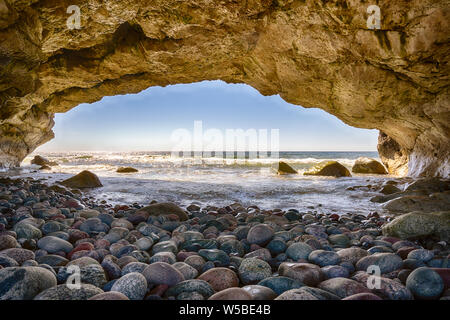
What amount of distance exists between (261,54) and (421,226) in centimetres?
557

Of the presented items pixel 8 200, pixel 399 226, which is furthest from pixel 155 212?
pixel 399 226

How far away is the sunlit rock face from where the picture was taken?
451 cm

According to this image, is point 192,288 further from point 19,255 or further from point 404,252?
point 404,252

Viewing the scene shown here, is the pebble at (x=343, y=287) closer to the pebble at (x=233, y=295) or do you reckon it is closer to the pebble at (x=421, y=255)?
the pebble at (x=233, y=295)

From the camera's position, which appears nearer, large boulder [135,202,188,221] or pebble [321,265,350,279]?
pebble [321,265,350,279]

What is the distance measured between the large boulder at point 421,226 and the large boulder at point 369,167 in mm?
11978

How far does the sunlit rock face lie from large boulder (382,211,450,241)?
3413 millimetres

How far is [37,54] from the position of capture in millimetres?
4809

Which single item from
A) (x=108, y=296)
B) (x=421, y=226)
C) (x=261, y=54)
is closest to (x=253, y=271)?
(x=108, y=296)

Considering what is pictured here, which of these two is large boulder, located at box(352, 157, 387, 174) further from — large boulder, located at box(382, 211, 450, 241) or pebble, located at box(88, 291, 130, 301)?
pebble, located at box(88, 291, 130, 301)

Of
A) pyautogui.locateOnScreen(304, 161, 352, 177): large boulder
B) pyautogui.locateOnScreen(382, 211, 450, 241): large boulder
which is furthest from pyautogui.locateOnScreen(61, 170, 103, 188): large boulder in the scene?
pyautogui.locateOnScreen(304, 161, 352, 177): large boulder

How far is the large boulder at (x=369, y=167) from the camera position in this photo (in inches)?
526
